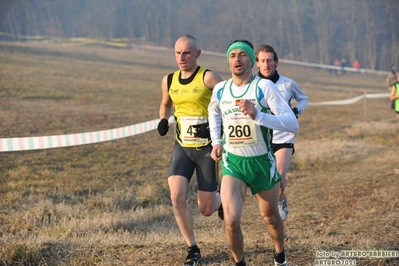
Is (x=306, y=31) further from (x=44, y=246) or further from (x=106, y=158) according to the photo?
(x=44, y=246)

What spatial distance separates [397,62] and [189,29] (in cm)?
3216

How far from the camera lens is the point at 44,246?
623 centimetres

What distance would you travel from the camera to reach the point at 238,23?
85.5 metres

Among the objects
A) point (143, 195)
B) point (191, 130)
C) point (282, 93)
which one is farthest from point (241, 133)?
point (143, 195)

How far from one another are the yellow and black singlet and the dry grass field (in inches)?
46.2

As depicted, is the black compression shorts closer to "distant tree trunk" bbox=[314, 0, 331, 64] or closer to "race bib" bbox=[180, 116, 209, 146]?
"race bib" bbox=[180, 116, 209, 146]

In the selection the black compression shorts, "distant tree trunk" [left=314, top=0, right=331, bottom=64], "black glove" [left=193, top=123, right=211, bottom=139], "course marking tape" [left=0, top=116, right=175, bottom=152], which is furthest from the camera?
"distant tree trunk" [left=314, top=0, right=331, bottom=64]

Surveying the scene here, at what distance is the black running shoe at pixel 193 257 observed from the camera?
18.5 feet

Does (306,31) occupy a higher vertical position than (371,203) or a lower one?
higher

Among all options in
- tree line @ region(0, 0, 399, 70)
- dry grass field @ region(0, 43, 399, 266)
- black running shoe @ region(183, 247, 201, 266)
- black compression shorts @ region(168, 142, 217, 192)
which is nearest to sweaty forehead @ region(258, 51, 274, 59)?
black compression shorts @ region(168, 142, 217, 192)

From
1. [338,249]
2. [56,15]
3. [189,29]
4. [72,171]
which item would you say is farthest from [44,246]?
[56,15]

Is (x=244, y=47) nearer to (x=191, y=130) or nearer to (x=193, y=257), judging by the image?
(x=191, y=130)

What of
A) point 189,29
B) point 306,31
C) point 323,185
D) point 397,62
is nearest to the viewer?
point 323,185

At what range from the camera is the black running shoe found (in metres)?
5.65
